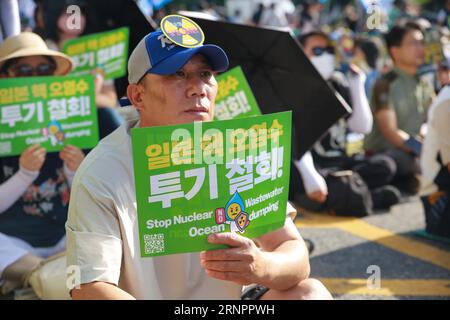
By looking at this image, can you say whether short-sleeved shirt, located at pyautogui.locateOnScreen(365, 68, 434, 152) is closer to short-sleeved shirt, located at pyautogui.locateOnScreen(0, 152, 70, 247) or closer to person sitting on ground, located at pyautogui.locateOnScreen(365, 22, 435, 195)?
person sitting on ground, located at pyautogui.locateOnScreen(365, 22, 435, 195)

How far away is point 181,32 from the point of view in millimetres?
2008

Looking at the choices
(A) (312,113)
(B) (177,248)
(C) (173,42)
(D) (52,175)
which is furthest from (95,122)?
(B) (177,248)

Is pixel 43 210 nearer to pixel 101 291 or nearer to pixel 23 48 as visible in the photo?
pixel 23 48

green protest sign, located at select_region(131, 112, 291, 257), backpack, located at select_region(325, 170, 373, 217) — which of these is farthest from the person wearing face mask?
green protest sign, located at select_region(131, 112, 291, 257)

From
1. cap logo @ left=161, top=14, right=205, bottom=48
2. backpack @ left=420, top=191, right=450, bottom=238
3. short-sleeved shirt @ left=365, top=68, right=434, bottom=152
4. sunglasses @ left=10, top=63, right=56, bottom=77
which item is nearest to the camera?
cap logo @ left=161, top=14, right=205, bottom=48

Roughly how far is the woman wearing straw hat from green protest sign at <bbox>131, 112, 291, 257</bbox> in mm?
1693

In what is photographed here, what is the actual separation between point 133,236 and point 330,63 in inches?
150

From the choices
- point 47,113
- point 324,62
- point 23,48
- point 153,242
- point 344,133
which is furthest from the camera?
point 344,133

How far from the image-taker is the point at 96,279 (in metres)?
1.80

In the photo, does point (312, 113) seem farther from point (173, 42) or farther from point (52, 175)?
point (173, 42)

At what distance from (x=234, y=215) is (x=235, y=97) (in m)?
1.56

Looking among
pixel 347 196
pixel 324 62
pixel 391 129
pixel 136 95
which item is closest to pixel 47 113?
pixel 136 95

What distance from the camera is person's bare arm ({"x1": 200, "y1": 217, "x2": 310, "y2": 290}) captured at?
1.77m
